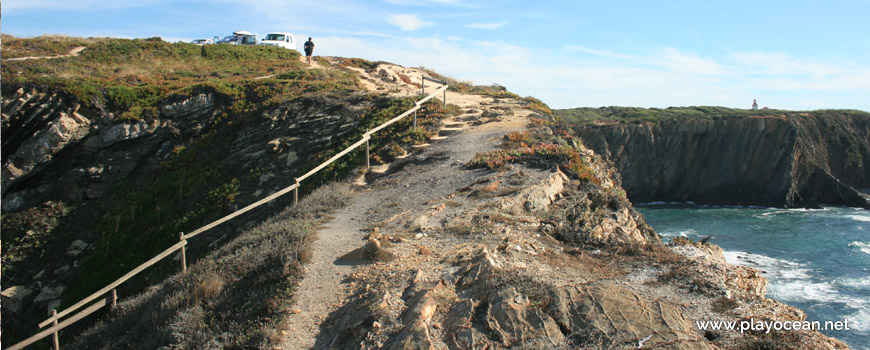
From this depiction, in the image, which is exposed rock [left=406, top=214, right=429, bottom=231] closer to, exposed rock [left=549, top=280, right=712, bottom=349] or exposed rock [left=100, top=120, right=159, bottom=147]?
exposed rock [left=549, top=280, right=712, bottom=349]

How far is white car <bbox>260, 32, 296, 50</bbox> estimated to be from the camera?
3909 centimetres

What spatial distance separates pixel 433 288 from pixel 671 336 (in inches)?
116

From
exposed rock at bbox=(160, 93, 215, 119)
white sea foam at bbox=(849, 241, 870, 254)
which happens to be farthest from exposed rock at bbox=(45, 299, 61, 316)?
white sea foam at bbox=(849, 241, 870, 254)

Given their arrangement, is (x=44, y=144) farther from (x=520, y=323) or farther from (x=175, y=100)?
(x=520, y=323)

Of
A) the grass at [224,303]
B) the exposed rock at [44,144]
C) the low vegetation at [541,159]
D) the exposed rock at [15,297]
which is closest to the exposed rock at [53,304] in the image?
the exposed rock at [15,297]

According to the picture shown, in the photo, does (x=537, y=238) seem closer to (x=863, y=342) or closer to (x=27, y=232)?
(x=863, y=342)

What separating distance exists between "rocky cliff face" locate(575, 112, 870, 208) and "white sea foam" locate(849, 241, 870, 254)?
17765 millimetres

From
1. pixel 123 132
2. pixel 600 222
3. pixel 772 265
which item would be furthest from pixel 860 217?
pixel 123 132

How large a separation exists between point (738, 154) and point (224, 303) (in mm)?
57588

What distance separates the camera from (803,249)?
30.4 m

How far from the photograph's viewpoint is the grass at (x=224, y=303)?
705 cm

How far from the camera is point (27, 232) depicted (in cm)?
1895

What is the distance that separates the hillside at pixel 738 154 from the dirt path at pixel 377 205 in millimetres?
37672

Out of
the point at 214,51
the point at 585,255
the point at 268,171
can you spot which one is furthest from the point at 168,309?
the point at 214,51
